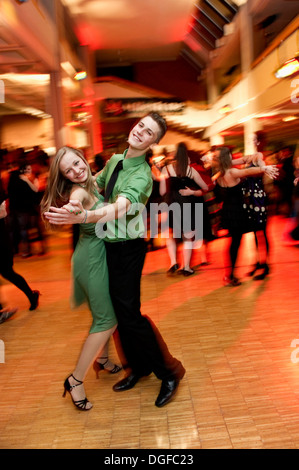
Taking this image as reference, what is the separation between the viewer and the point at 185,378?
2303 mm

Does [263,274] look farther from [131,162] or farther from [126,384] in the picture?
[131,162]

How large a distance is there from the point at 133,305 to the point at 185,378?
2.14ft

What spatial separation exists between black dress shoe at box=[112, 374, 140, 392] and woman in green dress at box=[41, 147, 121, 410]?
21cm

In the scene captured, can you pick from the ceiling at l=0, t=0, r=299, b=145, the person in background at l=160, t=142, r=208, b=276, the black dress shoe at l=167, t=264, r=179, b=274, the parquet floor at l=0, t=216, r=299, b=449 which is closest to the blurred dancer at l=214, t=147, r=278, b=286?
the person in background at l=160, t=142, r=208, b=276

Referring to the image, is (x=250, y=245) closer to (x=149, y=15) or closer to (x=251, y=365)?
(x=251, y=365)

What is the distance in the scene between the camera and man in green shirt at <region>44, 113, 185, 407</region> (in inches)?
73.9

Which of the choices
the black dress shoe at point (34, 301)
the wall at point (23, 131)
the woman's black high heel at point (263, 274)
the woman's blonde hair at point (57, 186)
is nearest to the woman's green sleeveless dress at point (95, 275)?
the woman's blonde hair at point (57, 186)

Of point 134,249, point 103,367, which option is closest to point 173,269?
point 103,367

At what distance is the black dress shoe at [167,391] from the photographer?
2.04m

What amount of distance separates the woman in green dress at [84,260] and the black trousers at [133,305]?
0.05 m

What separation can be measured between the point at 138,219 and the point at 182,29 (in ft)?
35.3

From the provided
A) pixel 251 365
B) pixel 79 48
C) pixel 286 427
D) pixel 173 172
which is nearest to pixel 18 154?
pixel 173 172

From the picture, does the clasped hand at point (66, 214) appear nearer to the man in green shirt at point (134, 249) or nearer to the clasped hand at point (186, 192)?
the man in green shirt at point (134, 249)

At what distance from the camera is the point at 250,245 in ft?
17.9
